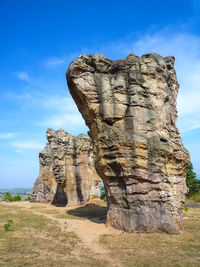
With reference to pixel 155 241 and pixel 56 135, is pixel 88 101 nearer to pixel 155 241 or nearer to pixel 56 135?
pixel 155 241

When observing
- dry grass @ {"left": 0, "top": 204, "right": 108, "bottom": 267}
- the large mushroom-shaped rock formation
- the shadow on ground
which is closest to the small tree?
the shadow on ground

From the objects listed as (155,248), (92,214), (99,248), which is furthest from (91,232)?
(92,214)

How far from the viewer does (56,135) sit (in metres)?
30.4

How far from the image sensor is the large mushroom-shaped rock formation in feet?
43.3

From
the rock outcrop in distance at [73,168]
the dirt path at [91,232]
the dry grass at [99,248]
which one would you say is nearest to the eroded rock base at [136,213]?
the dry grass at [99,248]

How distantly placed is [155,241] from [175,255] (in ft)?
6.42

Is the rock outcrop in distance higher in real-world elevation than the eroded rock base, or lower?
higher

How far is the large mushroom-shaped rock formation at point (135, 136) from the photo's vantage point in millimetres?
13211

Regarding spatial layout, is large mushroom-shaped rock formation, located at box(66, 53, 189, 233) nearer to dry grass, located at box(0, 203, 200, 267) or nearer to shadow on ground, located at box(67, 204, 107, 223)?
dry grass, located at box(0, 203, 200, 267)

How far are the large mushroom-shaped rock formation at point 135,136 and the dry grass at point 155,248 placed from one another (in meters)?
0.96

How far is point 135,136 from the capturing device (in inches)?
543

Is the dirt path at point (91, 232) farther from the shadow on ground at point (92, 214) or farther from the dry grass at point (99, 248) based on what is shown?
the shadow on ground at point (92, 214)

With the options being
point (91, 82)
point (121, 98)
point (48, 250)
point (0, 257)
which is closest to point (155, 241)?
point (48, 250)

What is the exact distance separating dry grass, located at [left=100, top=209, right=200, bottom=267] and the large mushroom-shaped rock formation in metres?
0.96
